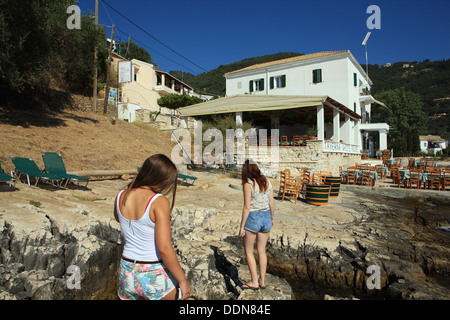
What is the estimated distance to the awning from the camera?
15719 mm

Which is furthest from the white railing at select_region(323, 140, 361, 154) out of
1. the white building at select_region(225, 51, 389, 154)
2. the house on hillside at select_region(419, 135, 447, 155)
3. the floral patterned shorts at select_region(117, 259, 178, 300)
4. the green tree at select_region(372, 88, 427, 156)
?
the house on hillside at select_region(419, 135, 447, 155)

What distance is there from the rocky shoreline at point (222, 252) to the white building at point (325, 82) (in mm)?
16471

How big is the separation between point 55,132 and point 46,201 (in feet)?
27.5

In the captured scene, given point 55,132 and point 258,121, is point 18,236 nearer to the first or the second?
point 55,132

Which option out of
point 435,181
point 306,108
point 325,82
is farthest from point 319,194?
point 325,82

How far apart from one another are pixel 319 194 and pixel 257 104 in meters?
10.2

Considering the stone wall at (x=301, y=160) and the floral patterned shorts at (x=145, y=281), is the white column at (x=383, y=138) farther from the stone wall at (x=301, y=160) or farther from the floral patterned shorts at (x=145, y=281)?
the floral patterned shorts at (x=145, y=281)

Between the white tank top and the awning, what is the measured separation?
15.1 meters

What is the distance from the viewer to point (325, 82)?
25.0m

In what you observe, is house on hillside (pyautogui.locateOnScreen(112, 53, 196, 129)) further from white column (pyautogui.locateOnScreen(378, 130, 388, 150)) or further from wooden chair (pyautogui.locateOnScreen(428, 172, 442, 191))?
white column (pyautogui.locateOnScreen(378, 130, 388, 150))

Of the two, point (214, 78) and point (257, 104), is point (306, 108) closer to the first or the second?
point (257, 104)

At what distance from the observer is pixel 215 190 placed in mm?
9602

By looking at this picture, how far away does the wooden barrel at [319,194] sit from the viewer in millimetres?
8023
